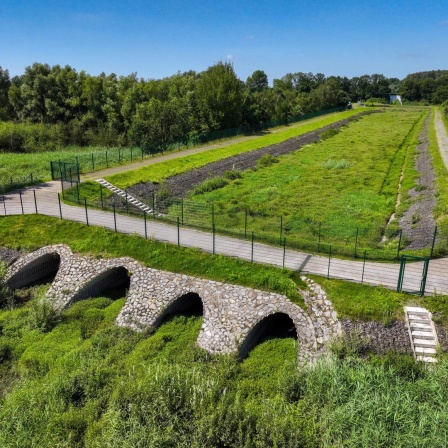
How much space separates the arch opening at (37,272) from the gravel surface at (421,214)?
22.4 metres

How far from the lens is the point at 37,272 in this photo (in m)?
26.0

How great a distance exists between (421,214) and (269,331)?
1838 cm

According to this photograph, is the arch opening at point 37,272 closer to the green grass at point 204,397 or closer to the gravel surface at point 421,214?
the green grass at point 204,397

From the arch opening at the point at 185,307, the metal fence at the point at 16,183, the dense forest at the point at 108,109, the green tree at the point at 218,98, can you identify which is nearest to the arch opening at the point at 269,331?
the arch opening at the point at 185,307

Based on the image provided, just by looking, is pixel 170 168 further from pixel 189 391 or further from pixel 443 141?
pixel 443 141

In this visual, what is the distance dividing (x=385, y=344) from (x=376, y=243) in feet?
35.0

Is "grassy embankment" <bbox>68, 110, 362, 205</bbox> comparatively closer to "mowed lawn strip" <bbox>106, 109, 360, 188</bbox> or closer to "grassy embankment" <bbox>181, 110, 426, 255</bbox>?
"mowed lawn strip" <bbox>106, 109, 360, 188</bbox>

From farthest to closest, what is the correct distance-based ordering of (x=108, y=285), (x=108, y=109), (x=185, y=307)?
(x=108, y=109) < (x=108, y=285) < (x=185, y=307)

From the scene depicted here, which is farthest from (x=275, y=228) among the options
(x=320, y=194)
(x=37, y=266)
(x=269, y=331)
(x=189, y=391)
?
(x=189, y=391)

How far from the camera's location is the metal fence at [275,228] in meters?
23.7

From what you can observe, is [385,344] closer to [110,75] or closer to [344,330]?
[344,330]

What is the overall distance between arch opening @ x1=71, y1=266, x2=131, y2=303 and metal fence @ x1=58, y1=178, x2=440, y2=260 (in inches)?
165

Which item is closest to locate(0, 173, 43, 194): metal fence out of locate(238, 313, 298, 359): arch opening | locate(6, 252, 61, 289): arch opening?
locate(6, 252, 61, 289): arch opening

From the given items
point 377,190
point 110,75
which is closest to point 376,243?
point 377,190
